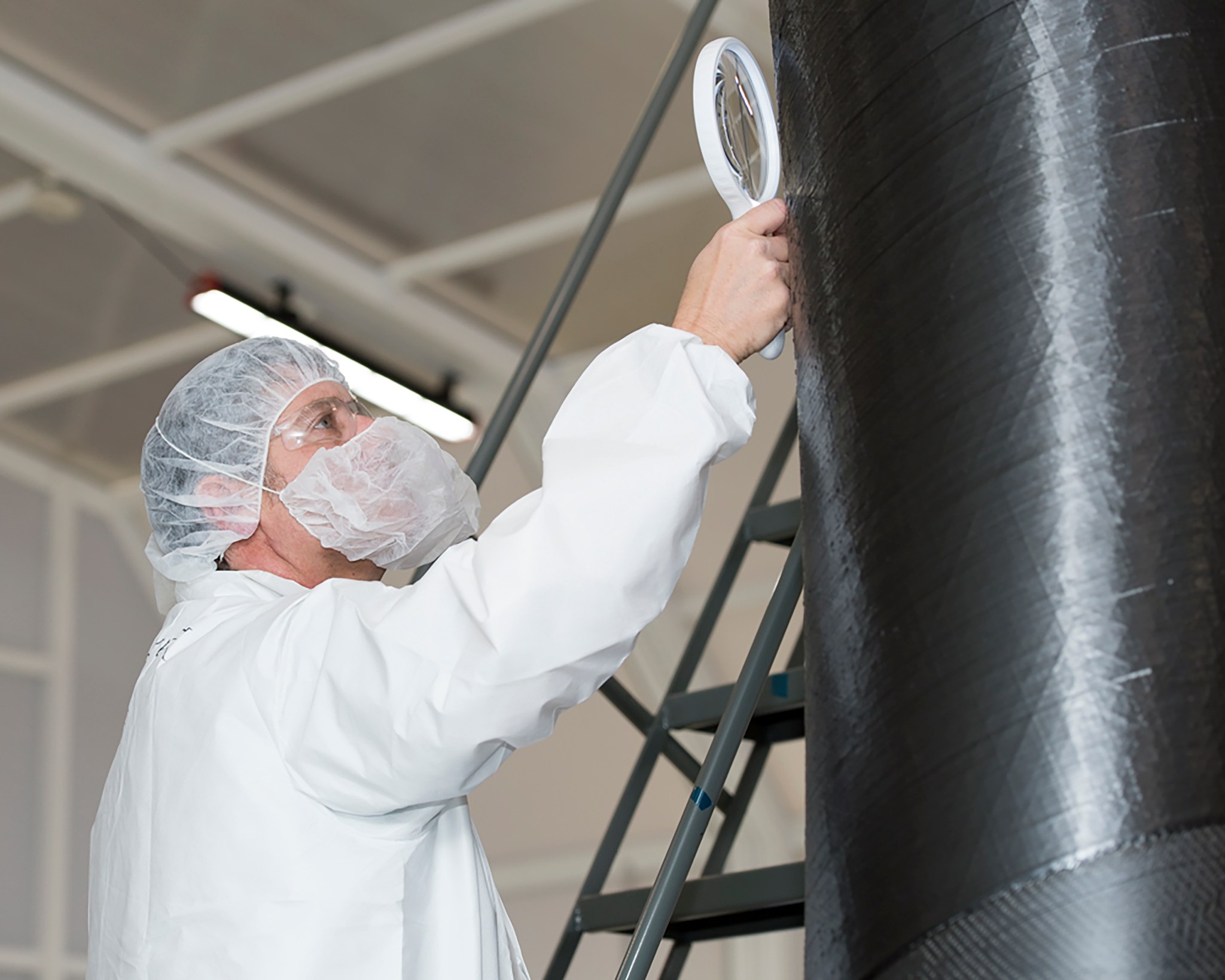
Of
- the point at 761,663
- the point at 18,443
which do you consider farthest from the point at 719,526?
the point at 761,663

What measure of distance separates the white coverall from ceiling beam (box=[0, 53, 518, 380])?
4221 mm

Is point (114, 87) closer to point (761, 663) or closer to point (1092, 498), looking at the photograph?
point (761, 663)

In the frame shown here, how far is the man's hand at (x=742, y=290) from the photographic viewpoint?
1437 millimetres

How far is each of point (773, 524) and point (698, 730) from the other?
0.37 meters

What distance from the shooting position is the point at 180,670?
165 cm

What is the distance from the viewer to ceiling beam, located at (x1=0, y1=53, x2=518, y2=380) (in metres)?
5.44

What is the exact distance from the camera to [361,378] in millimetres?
6242

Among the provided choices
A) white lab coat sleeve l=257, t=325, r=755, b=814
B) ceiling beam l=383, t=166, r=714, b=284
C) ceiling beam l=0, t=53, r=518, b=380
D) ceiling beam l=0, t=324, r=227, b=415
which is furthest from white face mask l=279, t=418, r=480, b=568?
ceiling beam l=0, t=324, r=227, b=415

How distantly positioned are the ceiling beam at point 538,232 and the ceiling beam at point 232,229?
0.20m

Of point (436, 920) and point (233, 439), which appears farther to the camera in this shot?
point (233, 439)

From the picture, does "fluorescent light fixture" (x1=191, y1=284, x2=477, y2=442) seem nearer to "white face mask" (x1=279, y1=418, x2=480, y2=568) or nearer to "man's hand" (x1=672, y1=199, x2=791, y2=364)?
"white face mask" (x1=279, y1=418, x2=480, y2=568)

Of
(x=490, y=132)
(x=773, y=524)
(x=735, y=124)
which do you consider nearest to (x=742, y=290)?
(x=735, y=124)

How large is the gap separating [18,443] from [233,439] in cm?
666

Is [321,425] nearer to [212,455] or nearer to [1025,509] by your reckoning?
[212,455]
